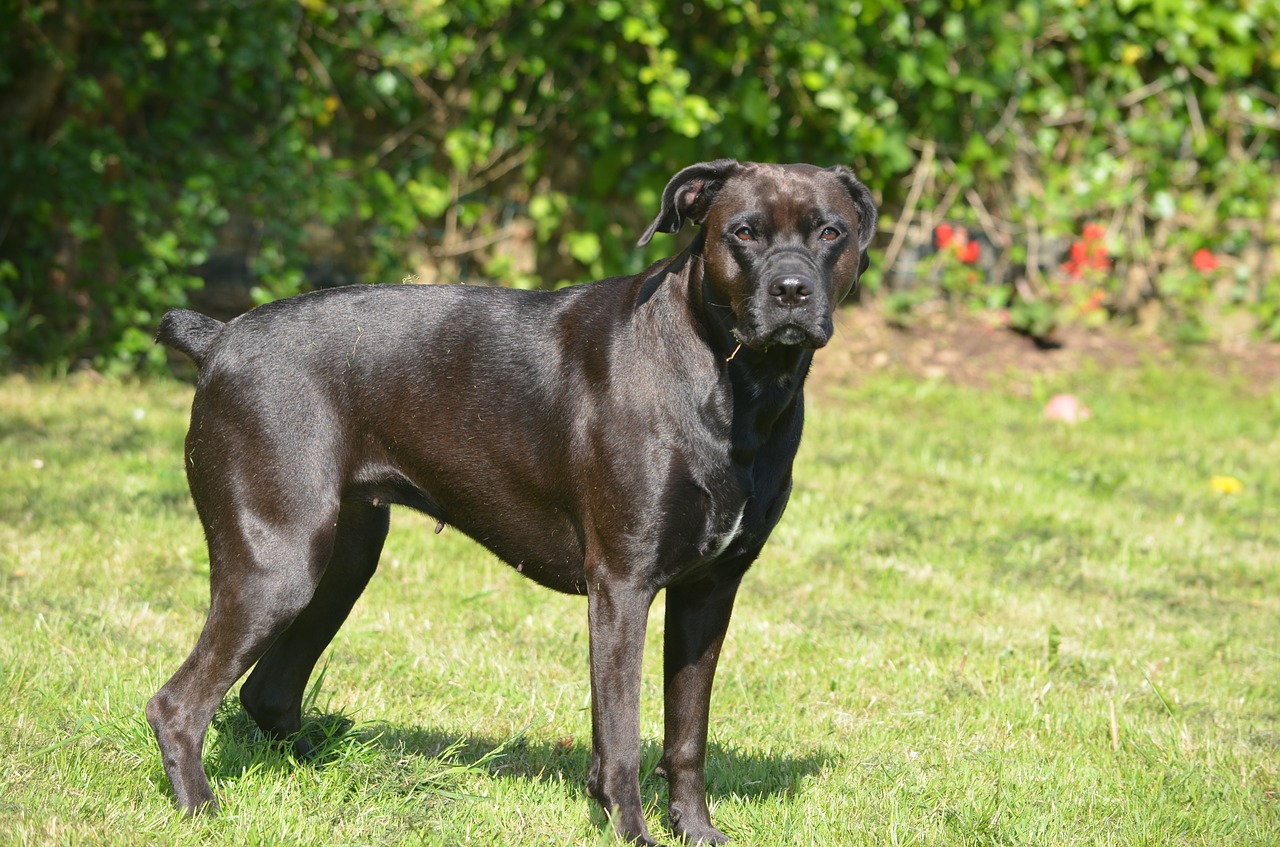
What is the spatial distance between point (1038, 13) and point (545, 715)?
24.4 feet

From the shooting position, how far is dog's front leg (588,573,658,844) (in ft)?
10.5

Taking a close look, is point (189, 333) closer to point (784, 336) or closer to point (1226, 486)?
point (784, 336)

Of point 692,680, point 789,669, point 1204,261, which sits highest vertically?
point 692,680

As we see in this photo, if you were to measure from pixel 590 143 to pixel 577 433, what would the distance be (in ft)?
21.2

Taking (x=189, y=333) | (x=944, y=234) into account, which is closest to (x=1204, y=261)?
(x=944, y=234)

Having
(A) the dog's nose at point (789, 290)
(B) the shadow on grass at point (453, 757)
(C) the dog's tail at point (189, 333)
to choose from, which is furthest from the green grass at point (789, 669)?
(A) the dog's nose at point (789, 290)

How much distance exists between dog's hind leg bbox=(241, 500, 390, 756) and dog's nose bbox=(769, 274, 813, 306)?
1330mm

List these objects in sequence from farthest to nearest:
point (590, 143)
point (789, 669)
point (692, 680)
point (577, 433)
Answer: point (590, 143)
point (789, 669)
point (692, 680)
point (577, 433)

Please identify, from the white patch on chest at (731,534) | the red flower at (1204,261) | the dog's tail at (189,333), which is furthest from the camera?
the red flower at (1204,261)

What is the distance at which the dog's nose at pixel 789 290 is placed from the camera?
312 cm

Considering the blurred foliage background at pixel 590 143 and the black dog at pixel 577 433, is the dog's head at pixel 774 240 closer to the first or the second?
the black dog at pixel 577 433

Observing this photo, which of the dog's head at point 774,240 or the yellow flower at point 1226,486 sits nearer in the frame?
the dog's head at point 774,240

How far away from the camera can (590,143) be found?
31.1 ft

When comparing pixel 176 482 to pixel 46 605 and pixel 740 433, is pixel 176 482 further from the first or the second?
pixel 740 433
